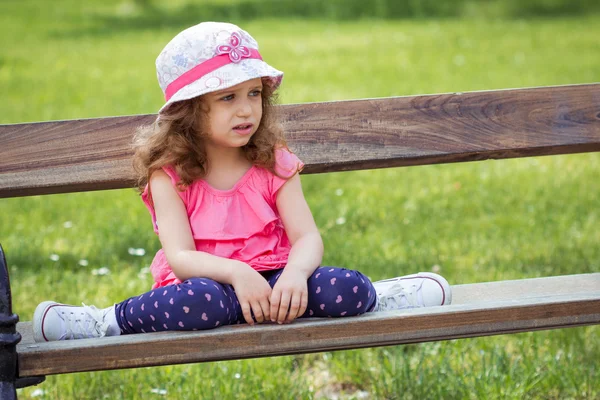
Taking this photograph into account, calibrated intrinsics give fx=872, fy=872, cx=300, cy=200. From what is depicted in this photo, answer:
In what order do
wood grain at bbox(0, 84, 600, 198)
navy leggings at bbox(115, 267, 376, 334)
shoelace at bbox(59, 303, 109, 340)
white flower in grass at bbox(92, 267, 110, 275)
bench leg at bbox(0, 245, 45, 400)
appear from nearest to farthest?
bench leg at bbox(0, 245, 45, 400)
navy leggings at bbox(115, 267, 376, 334)
shoelace at bbox(59, 303, 109, 340)
wood grain at bbox(0, 84, 600, 198)
white flower in grass at bbox(92, 267, 110, 275)

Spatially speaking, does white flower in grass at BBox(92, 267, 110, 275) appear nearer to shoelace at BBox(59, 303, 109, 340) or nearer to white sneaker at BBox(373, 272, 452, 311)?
shoelace at BBox(59, 303, 109, 340)

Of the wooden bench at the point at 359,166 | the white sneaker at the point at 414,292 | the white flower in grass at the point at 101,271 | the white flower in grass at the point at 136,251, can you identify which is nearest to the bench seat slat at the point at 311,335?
the wooden bench at the point at 359,166

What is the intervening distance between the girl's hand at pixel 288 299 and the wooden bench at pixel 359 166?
2.6 inches

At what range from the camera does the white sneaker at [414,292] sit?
7.98 ft

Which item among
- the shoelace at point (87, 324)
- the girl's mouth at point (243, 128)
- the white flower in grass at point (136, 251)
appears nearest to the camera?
the shoelace at point (87, 324)

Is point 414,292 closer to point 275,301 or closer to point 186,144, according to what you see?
point 275,301

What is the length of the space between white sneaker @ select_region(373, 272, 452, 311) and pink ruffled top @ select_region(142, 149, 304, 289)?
0.31 m

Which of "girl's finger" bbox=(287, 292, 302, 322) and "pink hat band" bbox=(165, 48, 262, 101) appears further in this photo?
"pink hat band" bbox=(165, 48, 262, 101)

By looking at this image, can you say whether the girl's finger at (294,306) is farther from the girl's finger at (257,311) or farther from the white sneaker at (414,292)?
the white sneaker at (414,292)

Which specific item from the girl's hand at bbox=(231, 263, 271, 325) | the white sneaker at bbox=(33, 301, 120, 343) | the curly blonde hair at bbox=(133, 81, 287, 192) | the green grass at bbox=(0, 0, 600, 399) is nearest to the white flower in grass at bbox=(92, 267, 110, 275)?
the green grass at bbox=(0, 0, 600, 399)

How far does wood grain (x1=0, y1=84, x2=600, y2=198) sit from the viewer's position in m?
2.60

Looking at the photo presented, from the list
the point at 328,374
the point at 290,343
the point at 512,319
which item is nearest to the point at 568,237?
the point at 328,374

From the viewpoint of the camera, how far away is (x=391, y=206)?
5324 millimetres

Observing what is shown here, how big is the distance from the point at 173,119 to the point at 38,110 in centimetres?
615
